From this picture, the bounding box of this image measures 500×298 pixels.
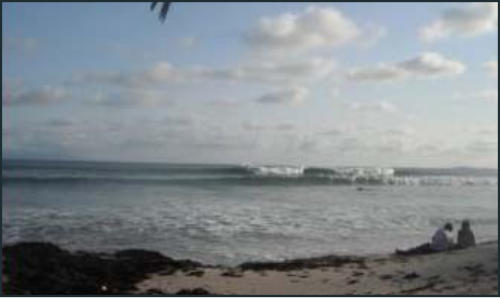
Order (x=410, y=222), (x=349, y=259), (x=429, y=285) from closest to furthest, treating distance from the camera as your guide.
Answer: (x=429, y=285), (x=349, y=259), (x=410, y=222)

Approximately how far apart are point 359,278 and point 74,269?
5.42m

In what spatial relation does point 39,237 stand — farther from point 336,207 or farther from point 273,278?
point 336,207

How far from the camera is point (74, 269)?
41.4 ft

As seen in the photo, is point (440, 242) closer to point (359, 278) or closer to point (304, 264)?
point (304, 264)

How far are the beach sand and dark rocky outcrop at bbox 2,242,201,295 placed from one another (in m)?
0.47

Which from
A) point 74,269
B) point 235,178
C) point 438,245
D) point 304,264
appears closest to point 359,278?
point 304,264

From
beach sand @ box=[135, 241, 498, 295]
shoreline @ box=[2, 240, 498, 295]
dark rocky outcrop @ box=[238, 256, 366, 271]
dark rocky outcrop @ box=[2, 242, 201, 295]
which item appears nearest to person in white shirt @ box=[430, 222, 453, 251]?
shoreline @ box=[2, 240, 498, 295]

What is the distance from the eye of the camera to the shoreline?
11117 mm

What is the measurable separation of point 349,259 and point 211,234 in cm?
589

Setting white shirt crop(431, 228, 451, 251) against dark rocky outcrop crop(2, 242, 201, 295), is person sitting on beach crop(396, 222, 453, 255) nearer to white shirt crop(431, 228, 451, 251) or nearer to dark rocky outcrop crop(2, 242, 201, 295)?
white shirt crop(431, 228, 451, 251)

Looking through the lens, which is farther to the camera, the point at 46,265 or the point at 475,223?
the point at 475,223

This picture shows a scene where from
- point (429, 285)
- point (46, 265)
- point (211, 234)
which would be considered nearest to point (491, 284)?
point (429, 285)

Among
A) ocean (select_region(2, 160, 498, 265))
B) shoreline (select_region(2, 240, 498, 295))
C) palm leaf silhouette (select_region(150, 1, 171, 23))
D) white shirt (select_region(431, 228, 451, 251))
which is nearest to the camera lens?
palm leaf silhouette (select_region(150, 1, 171, 23))

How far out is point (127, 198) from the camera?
37.2 meters
